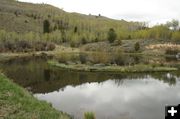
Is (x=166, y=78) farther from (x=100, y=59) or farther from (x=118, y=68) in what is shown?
(x=100, y=59)

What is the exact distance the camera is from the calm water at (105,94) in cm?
2647

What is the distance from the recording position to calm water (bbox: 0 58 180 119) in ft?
86.8

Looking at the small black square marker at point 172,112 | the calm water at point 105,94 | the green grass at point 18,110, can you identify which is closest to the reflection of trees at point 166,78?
the calm water at point 105,94

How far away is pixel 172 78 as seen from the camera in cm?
5184

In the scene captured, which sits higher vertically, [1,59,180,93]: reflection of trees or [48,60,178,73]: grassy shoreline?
[48,60,178,73]: grassy shoreline

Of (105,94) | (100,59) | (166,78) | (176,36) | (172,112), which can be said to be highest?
(176,36)

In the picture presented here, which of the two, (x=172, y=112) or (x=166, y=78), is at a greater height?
(x=172, y=112)

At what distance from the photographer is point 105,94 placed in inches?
1400

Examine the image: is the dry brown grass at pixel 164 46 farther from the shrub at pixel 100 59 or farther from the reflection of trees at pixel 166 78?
the reflection of trees at pixel 166 78

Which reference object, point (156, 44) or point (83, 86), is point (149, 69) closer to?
point (83, 86)

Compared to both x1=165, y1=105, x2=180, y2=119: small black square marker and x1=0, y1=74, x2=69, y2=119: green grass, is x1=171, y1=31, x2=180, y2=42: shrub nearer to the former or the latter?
x1=0, y1=74, x2=69, y2=119: green grass

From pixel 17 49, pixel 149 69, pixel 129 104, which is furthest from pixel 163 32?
pixel 129 104

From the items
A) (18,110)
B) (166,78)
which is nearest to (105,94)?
(166,78)

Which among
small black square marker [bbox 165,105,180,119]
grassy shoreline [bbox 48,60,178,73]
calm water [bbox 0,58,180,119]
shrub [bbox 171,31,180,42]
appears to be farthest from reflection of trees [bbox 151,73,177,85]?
shrub [bbox 171,31,180,42]
